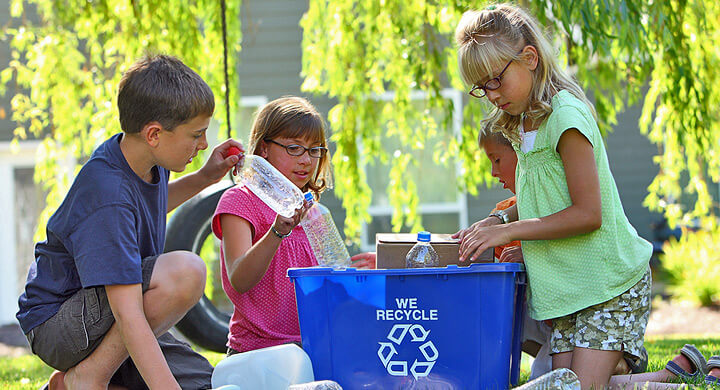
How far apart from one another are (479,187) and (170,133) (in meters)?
6.75

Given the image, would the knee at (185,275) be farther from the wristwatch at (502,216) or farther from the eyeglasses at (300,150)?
the wristwatch at (502,216)

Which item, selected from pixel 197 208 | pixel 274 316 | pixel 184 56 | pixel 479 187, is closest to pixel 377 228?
pixel 479 187

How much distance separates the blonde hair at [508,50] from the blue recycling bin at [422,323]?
0.66 meters

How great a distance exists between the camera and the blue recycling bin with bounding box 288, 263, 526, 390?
235cm

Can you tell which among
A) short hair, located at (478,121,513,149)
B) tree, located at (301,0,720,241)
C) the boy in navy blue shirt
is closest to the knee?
the boy in navy blue shirt

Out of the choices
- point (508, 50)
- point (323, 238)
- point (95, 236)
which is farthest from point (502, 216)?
point (95, 236)

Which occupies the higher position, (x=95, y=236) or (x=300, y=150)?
(x=300, y=150)

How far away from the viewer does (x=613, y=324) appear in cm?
257

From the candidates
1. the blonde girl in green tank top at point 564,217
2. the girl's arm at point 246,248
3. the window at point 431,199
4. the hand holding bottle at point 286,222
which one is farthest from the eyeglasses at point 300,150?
the window at point 431,199

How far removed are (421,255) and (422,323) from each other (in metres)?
0.26

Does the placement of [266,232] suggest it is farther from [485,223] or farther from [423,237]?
[485,223]

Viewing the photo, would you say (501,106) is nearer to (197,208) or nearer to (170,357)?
(170,357)

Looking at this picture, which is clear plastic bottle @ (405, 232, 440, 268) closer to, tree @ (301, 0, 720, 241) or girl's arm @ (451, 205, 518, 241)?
girl's arm @ (451, 205, 518, 241)

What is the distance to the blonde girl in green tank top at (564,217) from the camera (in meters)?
2.50
